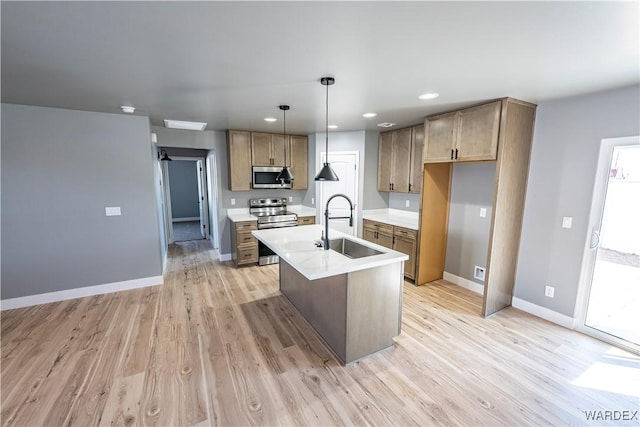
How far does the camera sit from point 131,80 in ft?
7.40

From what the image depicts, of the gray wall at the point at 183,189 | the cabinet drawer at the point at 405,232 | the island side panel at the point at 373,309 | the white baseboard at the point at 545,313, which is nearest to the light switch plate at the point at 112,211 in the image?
the island side panel at the point at 373,309

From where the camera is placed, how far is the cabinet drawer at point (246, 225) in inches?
181

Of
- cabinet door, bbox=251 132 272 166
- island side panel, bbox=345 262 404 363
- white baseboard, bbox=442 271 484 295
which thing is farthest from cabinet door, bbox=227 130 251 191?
white baseboard, bbox=442 271 484 295

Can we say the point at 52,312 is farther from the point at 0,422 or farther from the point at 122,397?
the point at 122,397

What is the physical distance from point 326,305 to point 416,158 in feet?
8.79

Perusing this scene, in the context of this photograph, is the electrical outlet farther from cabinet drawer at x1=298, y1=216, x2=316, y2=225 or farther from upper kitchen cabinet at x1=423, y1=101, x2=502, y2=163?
cabinet drawer at x1=298, y1=216, x2=316, y2=225

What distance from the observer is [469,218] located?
12.2 ft

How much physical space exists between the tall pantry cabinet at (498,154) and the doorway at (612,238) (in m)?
0.61

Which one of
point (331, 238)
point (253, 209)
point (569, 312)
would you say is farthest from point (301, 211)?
point (569, 312)

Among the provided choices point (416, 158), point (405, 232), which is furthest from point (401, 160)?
point (405, 232)

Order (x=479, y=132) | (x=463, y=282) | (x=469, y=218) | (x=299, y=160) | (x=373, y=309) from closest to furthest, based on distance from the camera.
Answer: (x=373, y=309) → (x=479, y=132) → (x=469, y=218) → (x=463, y=282) → (x=299, y=160)

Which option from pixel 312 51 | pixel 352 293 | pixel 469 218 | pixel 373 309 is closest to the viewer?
pixel 312 51

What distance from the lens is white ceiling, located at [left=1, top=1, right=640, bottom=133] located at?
1.32 m

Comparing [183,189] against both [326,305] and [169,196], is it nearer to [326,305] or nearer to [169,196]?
[169,196]
